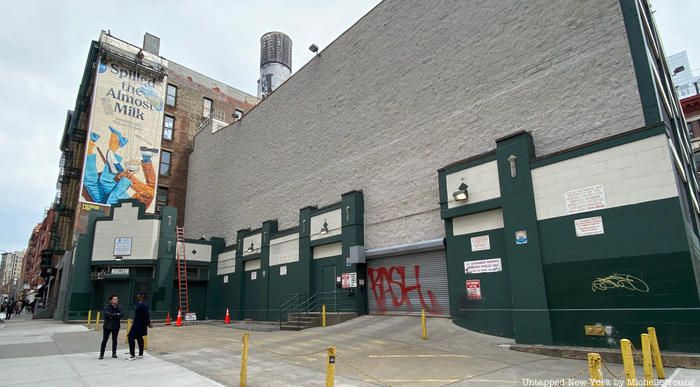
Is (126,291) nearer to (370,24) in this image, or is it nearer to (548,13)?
(370,24)

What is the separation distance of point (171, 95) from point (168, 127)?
146 inches

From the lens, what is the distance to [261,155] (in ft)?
101

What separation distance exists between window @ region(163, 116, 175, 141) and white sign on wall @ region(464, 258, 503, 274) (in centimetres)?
3564

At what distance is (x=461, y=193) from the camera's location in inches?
586

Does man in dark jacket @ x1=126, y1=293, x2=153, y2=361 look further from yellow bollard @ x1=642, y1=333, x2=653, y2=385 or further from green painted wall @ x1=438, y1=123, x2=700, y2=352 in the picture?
yellow bollard @ x1=642, y1=333, x2=653, y2=385

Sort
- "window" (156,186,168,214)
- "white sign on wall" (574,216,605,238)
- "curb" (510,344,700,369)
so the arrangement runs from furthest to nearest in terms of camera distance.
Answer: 1. "window" (156,186,168,214)
2. "white sign on wall" (574,216,605,238)
3. "curb" (510,344,700,369)

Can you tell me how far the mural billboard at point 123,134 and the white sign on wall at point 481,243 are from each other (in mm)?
32277

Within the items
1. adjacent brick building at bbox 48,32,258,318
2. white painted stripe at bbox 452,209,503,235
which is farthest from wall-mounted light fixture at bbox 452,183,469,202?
adjacent brick building at bbox 48,32,258,318

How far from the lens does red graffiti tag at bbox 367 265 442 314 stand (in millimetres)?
16844

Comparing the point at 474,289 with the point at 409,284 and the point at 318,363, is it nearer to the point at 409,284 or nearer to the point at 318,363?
the point at 409,284

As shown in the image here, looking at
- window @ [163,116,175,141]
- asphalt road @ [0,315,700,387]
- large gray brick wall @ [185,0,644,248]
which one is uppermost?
window @ [163,116,175,141]

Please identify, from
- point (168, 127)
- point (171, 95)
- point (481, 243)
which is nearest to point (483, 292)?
point (481, 243)

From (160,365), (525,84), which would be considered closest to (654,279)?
(525,84)

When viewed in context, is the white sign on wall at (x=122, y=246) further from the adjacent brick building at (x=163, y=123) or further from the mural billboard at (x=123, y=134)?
the mural billboard at (x=123, y=134)
